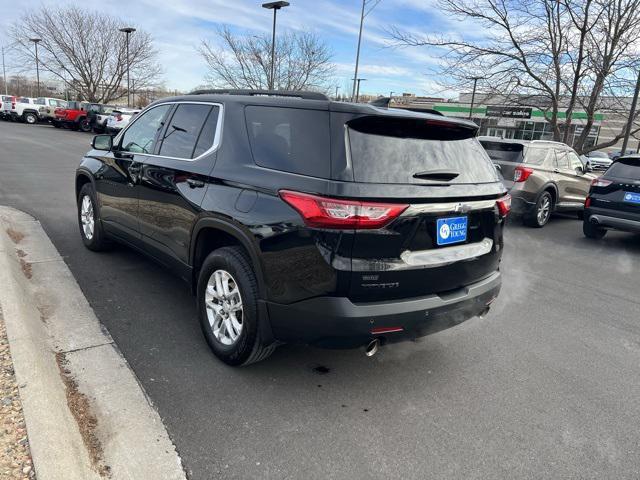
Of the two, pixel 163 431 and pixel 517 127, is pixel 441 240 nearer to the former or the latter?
pixel 163 431

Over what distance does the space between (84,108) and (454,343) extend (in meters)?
32.1

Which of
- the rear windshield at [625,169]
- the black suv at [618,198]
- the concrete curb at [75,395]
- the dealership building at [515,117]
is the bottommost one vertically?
the concrete curb at [75,395]

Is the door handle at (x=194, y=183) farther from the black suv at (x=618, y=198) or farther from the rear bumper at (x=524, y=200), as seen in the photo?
the rear bumper at (x=524, y=200)

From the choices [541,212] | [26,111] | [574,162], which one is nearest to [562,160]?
[574,162]

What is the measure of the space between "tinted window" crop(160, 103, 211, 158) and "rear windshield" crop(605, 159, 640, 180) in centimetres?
704

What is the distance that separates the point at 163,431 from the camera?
2539 millimetres

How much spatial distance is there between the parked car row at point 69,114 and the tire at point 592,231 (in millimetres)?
20866

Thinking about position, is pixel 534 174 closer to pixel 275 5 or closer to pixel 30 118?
pixel 275 5

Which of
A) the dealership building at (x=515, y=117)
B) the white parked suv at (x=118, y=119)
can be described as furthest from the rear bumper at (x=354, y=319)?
the white parked suv at (x=118, y=119)

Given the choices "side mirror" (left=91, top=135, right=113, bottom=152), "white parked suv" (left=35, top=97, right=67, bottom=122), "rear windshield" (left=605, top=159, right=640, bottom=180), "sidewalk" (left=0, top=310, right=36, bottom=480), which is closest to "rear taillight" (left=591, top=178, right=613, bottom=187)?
"rear windshield" (left=605, top=159, right=640, bottom=180)

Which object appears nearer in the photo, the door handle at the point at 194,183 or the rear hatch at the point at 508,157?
the door handle at the point at 194,183

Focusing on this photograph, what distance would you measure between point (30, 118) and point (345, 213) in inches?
1537

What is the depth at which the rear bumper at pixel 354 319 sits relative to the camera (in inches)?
101

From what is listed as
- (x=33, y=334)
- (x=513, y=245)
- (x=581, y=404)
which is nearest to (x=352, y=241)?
(x=581, y=404)
